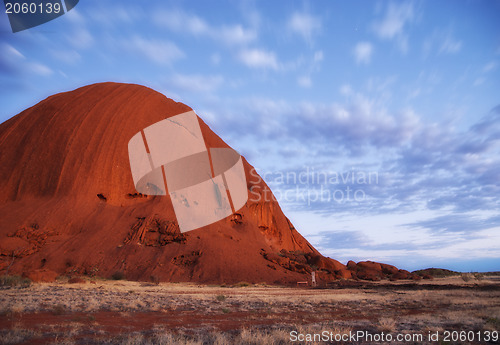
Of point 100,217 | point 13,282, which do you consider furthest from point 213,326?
point 100,217

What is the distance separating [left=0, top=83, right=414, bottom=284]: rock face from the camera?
34188 millimetres

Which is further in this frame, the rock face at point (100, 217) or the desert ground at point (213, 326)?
the rock face at point (100, 217)

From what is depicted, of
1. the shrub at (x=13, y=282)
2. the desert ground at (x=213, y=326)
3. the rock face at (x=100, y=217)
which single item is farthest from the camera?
the rock face at (x=100, y=217)

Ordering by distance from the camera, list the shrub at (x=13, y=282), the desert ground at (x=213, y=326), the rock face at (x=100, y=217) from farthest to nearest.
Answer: the rock face at (x=100, y=217), the shrub at (x=13, y=282), the desert ground at (x=213, y=326)

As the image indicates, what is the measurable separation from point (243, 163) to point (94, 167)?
2826cm

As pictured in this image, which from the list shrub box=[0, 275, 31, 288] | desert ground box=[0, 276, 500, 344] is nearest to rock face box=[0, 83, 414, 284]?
shrub box=[0, 275, 31, 288]

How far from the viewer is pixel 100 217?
38.5 m

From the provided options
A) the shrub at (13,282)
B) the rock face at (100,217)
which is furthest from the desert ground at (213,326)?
the rock face at (100,217)

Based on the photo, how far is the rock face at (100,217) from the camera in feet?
112

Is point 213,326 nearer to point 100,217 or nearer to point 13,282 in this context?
point 13,282

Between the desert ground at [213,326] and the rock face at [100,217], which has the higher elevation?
the rock face at [100,217]

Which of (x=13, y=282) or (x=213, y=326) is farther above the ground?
(x=213, y=326)

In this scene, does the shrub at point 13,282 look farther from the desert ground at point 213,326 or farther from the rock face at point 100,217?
the desert ground at point 213,326

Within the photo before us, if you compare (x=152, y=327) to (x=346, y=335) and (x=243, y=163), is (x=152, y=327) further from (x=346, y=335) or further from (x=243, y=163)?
(x=243, y=163)
